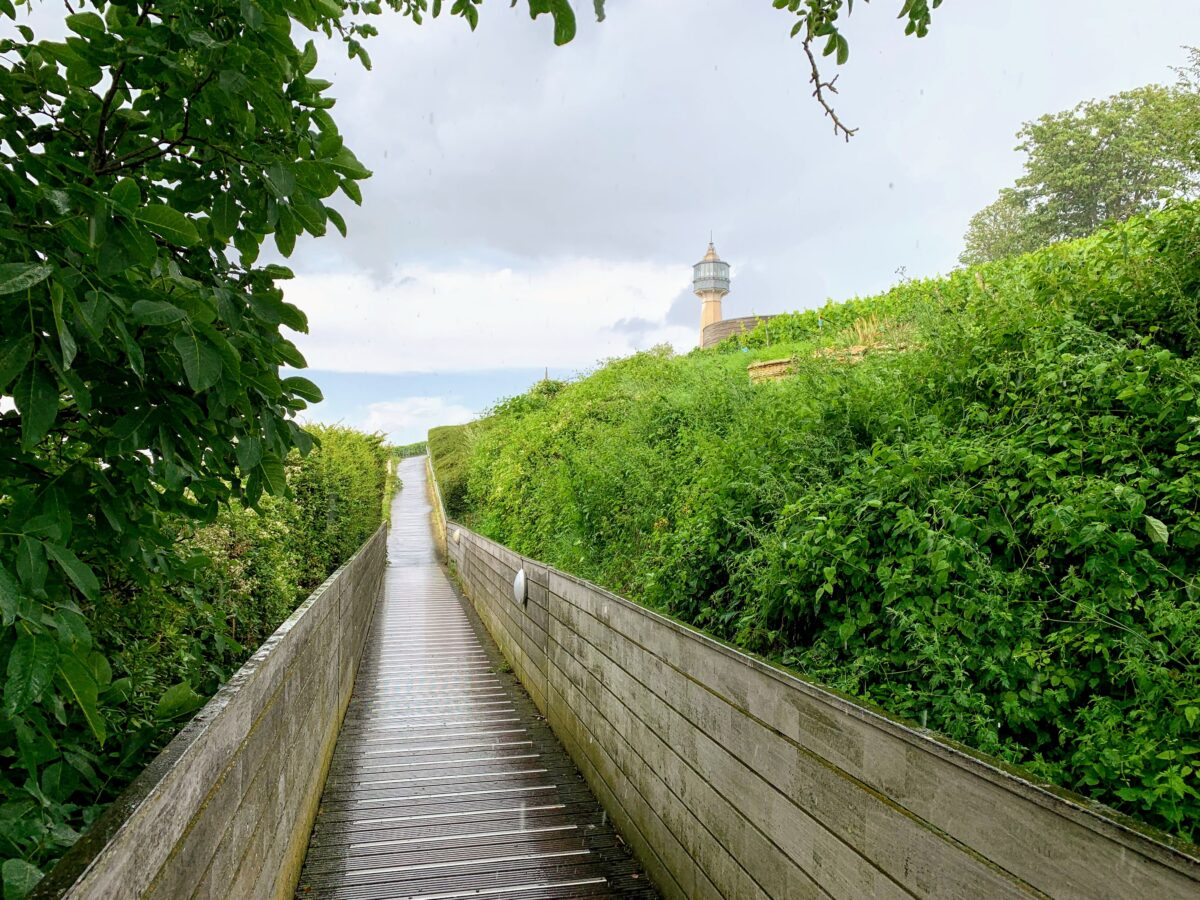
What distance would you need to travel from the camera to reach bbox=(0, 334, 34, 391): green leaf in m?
1.13

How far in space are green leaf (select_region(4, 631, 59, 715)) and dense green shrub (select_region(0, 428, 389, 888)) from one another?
0.37 ft

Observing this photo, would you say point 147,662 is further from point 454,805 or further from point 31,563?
point 454,805

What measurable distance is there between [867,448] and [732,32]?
5.88ft

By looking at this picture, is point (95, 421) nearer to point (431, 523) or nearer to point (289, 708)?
point (289, 708)

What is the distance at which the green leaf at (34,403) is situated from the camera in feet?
3.84

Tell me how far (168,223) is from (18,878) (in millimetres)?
1060

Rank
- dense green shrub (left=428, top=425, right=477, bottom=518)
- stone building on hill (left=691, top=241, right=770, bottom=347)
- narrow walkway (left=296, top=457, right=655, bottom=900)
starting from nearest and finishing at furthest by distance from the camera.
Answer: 1. narrow walkway (left=296, top=457, right=655, bottom=900)
2. dense green shrub (left=428, top=425, right=477, bottom=518)
3. stone building on hill (left=691, top=241, right=770, bottom=347)

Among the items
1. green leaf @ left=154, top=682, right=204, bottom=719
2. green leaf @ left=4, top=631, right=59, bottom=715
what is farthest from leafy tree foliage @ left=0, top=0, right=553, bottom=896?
green leaf @ left=154, top=682, right=204, bottom=719

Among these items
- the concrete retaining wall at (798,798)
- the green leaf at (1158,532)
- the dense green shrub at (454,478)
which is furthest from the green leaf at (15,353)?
the dense green shrub at (454,478)

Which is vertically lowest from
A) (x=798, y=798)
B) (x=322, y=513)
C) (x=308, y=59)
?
(x=798, y=798)

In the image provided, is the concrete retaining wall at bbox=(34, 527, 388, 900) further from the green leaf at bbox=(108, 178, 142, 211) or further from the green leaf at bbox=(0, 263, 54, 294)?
the green leaf at bbox=(108, 178, 142, 211)

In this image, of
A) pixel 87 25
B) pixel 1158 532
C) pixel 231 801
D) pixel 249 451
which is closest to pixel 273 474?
pixel 249 451

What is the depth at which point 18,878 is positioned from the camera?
107 centimetres

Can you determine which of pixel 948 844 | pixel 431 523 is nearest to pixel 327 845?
pixel 948 844
